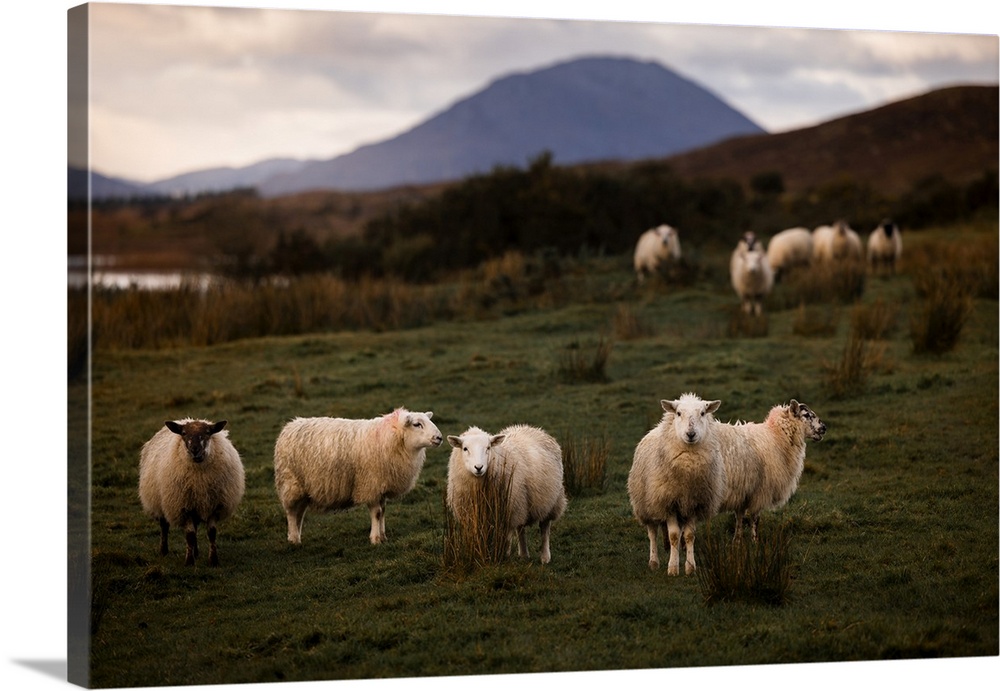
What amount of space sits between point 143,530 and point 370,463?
1.72m

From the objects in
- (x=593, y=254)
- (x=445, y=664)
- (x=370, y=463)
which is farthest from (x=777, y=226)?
(x=445, y=664)

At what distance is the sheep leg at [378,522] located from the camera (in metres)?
8.98

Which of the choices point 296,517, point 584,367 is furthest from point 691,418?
point 584,367

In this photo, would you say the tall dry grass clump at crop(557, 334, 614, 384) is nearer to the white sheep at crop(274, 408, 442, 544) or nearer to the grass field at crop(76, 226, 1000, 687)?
the grass field at crop(76, 226, 1000, 687)

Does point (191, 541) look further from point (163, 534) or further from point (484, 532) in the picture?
point (484, 532)

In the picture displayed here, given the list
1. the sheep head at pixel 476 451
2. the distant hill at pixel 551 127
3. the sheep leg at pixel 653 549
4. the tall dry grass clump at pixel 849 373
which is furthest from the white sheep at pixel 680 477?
the distant hill at pixel 551 127

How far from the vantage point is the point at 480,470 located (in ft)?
25.3

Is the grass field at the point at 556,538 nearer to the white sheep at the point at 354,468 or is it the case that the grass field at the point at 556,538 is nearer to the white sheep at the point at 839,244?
the white sheep at the point at 354,468

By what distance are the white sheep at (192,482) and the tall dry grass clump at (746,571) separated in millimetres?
3326

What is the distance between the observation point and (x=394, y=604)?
302 inches

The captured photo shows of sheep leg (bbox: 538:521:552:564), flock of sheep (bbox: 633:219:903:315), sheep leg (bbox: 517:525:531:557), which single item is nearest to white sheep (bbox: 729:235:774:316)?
flock of sheep (bbox: 633:219:903:315)

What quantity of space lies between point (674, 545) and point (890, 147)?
10.3 m

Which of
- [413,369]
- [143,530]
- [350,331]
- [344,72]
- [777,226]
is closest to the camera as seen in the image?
[143,530]

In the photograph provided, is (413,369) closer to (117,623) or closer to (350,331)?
(350,331)
